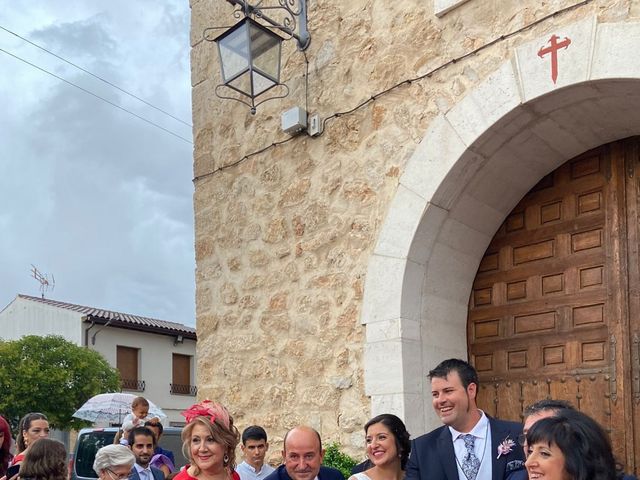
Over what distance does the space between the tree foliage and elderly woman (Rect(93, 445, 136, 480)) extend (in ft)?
5.88

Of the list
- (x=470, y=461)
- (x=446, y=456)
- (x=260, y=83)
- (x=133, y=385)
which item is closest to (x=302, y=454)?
(x=446, y=456)

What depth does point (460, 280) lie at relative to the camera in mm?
5781

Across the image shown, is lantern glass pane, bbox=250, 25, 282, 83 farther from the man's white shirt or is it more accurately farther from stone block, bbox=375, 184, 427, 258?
the man's white shirt

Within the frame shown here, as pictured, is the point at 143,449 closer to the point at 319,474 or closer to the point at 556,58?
the point at 319,474

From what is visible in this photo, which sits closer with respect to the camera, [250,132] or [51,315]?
[250,132]

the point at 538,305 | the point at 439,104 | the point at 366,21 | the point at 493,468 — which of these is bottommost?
the point at 493,468

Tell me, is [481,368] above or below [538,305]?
below

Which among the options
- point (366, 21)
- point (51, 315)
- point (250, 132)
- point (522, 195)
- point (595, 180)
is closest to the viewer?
point (595, 180)

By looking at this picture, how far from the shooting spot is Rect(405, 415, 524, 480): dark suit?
3588 millimetres

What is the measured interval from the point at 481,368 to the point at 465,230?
38.7 inches

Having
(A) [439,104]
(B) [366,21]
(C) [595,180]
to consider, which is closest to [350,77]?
(B) [366,21]

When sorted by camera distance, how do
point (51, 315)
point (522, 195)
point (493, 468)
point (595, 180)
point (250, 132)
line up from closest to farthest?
1. point (493, 468)
2. point (595, 180)
3. point (522, 195)
4. point (250, 132)
5. point (51, 315)

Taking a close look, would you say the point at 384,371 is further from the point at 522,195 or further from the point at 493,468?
the point at 493,468

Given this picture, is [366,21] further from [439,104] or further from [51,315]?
[51,315]
